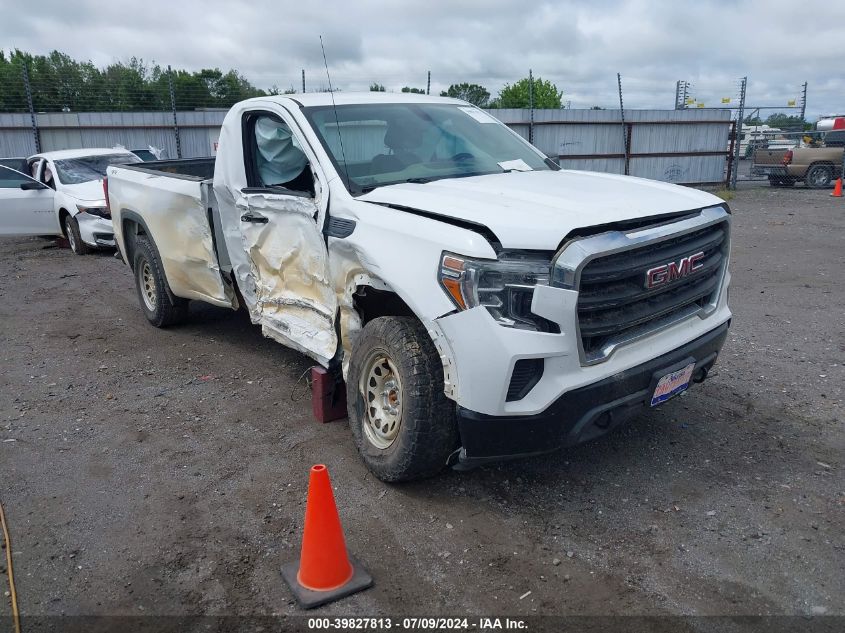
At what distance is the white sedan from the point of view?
10922 millimetres

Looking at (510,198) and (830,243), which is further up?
(510,198)

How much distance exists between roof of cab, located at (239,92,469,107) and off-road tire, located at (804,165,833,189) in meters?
18.2

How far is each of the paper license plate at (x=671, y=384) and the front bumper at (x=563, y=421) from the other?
5cm

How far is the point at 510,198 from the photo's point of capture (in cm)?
360

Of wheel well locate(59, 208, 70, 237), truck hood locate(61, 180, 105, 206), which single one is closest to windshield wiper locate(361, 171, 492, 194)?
truck hood locate(61, 180, 105, 206)

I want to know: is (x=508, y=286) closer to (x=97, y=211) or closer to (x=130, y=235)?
(x=130, y=235)

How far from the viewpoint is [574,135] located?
18.8 meters

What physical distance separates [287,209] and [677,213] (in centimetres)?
232

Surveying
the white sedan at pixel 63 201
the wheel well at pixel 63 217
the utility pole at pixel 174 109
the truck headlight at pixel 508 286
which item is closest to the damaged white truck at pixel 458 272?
the truck headlight at pixel 508 286

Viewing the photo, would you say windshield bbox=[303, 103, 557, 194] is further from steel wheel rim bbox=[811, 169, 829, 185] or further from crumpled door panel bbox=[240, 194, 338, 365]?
steel wheel rim bbox=[811, 169, 829, 185]

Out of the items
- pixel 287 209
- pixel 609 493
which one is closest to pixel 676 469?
pixel 609 493

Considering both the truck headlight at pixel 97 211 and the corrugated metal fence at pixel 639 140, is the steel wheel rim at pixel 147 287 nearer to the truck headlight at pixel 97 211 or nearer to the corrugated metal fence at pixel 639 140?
the truck headlight at pixel 97 211

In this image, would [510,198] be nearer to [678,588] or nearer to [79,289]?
[678,588]

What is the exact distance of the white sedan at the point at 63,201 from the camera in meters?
10.9
